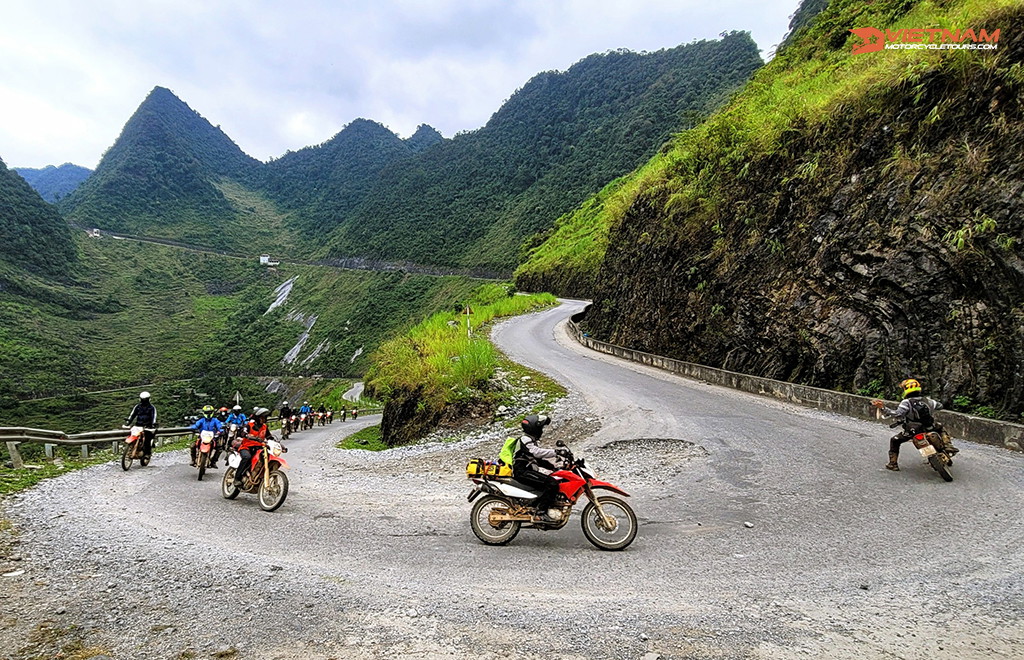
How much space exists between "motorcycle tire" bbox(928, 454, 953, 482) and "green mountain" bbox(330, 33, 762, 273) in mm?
72947

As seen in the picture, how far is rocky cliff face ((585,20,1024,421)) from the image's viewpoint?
8.98 m

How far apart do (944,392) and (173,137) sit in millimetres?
227563

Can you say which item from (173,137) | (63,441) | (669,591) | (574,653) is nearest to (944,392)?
(669,591)

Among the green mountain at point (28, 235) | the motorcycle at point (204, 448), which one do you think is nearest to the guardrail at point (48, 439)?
the motorcycle at point (204, 448)

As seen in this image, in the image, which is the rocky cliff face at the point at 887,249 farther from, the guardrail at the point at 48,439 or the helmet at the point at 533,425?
the guardrail at the point at 48,439

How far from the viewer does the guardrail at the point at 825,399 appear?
318 inches

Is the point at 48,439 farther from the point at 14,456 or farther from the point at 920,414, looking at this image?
the point at 920,414

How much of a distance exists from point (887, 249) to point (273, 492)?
12.9 metres


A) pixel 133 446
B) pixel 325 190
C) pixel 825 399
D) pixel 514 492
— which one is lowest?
pixel 133 446

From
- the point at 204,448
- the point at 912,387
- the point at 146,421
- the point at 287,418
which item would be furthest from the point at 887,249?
the point at 287,418

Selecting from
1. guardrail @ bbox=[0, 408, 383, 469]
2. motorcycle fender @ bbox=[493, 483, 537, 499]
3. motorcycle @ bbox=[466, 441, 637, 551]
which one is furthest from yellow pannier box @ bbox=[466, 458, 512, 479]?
guardrail @ bbox=[0, 408, 383, 469]

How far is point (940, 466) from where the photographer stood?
6738 mm

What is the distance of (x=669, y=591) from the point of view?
13.8 feet
